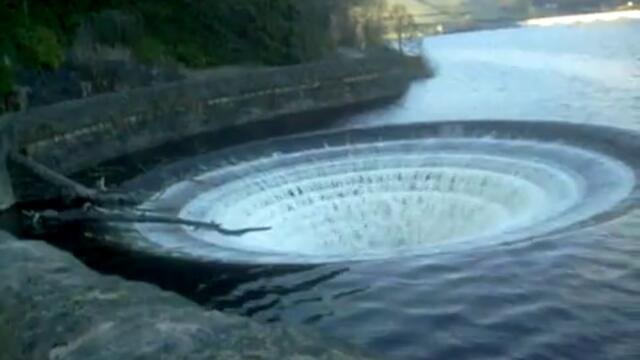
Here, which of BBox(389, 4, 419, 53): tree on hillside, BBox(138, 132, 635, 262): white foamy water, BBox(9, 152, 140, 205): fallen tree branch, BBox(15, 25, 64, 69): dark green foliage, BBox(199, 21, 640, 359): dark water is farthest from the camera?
BBox(389, 4, 419, 53): tree on hillside

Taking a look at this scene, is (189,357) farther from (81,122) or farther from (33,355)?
(81,122)

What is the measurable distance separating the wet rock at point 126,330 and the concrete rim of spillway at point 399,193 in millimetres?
5656

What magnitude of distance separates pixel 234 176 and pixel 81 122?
7.47 m

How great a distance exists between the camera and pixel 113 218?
54.5 ft

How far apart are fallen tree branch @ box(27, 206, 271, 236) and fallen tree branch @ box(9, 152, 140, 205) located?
398 millimetres

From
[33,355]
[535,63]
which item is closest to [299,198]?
[33,355]

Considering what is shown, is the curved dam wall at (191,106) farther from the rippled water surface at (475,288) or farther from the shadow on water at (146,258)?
the rippled water surface at (475,288)

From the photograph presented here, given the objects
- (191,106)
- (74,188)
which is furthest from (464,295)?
(191,106)

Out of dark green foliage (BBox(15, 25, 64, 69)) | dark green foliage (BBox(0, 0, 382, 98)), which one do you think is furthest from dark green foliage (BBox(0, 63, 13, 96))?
dark green foliage (BBox(15, 25, 64, 69))

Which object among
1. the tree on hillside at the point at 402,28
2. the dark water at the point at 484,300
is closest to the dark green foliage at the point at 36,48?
the dark water at the point at 484,300

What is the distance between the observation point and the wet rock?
5.76 meters

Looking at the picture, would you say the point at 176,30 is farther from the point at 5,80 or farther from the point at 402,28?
the point at 402,28

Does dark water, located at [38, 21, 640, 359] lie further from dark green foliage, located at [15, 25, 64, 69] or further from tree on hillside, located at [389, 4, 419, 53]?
tree on hillside, located at [389, 4, 419, 53]

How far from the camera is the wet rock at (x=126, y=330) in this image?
5.76 meters
